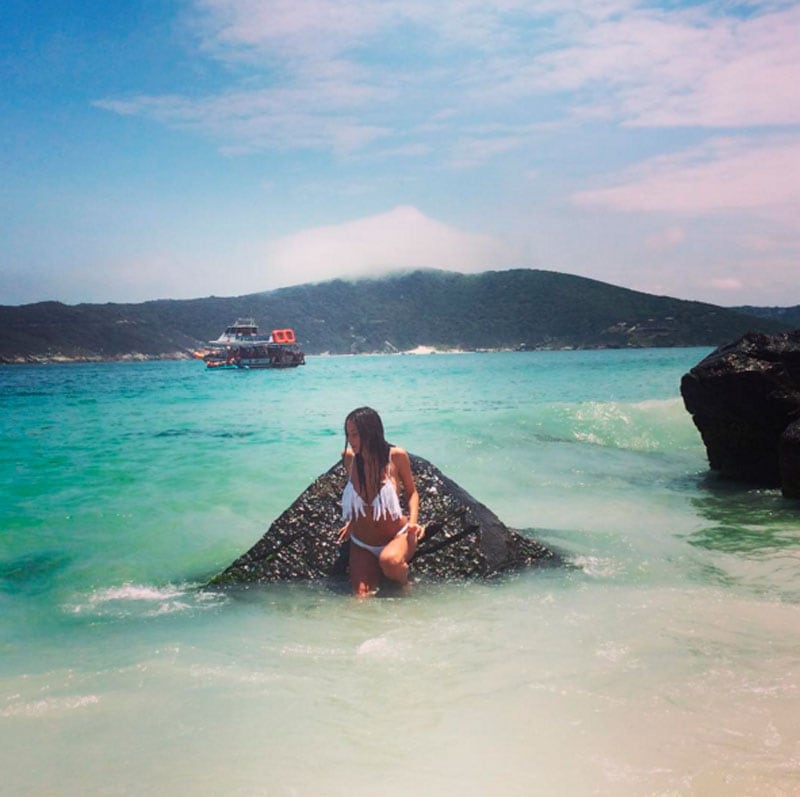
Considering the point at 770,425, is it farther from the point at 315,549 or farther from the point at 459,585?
the point at 315,549

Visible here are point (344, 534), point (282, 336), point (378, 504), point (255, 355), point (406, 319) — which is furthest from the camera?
point (406, 319)

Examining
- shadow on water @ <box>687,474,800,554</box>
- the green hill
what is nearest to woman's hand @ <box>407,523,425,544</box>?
shadow on water @ <box>687,474,800,554</box>

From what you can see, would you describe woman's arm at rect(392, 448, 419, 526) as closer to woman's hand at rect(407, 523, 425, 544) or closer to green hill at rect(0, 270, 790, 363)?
woman's hand at rect(407, 523, 425, 544)

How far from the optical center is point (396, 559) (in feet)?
17.3

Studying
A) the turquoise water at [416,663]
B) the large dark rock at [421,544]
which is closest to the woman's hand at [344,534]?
the large dark rock at [421,544]

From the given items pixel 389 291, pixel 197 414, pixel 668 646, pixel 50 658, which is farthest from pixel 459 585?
pixel 389 291

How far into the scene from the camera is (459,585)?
550 cm

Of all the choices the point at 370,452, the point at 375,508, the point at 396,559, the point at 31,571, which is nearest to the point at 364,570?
the point at 396,559

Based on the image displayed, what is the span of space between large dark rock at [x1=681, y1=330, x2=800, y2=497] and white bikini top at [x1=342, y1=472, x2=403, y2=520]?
268 inches

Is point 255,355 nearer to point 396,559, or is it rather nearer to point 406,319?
point 406,319

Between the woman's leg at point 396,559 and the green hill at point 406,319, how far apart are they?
121439mm

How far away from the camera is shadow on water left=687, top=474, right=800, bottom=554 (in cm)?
678

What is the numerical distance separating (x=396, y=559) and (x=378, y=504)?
0.47 meters

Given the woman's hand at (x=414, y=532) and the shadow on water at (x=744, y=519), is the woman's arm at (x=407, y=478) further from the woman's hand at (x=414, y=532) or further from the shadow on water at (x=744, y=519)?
the shadow on water at (x=744, y=519)
